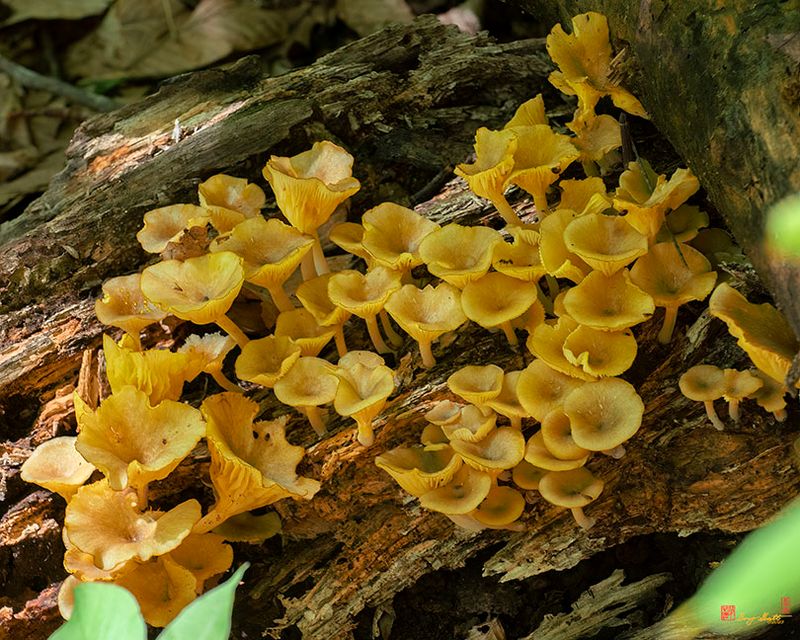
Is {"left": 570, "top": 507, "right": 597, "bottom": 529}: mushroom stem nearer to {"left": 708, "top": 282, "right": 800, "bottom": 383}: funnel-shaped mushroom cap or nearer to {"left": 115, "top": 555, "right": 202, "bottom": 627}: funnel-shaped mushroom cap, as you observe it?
{"left": 708, "top": 282, "right": 800, "bottom": 383}: funnel-shaped mushroom cap

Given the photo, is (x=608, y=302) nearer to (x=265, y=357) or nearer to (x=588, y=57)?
(x=588, y=57)

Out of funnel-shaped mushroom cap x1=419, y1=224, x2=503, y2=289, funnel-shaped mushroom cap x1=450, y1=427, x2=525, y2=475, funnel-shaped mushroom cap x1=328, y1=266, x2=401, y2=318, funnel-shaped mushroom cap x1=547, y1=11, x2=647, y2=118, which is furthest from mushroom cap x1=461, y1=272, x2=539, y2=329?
funnel-shaped mushroom cap x1=547, y1=11, x2=647, y2=118

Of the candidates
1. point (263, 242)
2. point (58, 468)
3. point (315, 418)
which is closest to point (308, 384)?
point (315, 418)

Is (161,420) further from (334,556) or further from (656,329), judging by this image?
(656,329)

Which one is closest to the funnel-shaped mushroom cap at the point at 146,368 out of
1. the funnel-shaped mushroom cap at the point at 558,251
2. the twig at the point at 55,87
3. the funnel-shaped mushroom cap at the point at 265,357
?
the funnel-shaped mushroom cap at the point at 265,357

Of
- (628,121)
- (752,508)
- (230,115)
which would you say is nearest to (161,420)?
(230,115)

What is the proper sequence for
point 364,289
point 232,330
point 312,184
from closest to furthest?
point 312,184 → point 364,289 → point 232,330
